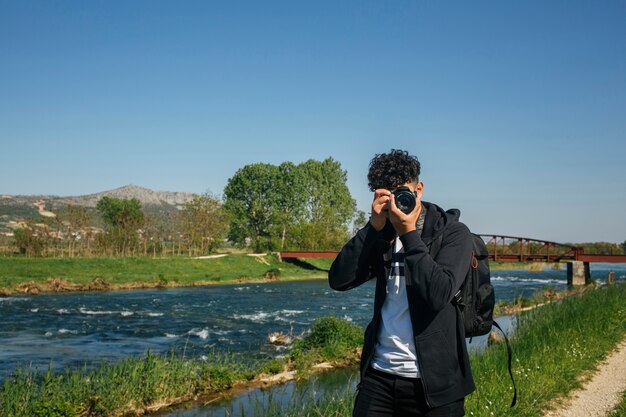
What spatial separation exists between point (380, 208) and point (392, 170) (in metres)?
0.21

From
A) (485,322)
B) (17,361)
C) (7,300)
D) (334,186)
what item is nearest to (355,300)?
(7,300)

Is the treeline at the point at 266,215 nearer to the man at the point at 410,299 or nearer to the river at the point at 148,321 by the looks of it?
the river at the point at 148,321

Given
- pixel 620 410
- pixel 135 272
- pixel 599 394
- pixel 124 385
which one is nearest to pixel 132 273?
pixel 135 272

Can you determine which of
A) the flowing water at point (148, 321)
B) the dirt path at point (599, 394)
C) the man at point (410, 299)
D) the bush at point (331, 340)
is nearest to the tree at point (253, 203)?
the flowing water at point (148, 321)

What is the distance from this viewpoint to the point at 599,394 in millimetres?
8016

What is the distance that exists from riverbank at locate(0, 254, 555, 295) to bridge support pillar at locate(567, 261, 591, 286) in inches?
821

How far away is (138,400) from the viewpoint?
10.3 meters

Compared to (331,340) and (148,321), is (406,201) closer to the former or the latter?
(331,340)

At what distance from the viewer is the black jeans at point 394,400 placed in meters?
2.94

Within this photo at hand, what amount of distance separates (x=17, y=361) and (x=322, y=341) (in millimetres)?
7582

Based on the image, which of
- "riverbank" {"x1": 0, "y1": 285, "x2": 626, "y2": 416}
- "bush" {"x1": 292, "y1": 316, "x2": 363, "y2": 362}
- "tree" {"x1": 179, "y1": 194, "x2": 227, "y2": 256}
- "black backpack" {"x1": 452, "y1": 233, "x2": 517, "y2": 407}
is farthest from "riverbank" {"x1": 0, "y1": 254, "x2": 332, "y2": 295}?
"black backpack" {"x1": 452, "y1": 233, "x2": 517, "y2": 407}

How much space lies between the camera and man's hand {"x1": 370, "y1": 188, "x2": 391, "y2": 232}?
3.03 meters

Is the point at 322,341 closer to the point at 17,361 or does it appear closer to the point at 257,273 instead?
the point at 17,361

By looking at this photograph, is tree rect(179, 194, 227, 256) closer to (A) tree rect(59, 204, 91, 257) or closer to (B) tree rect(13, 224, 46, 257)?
(A) tree rect(59, 204, 91, 257)
